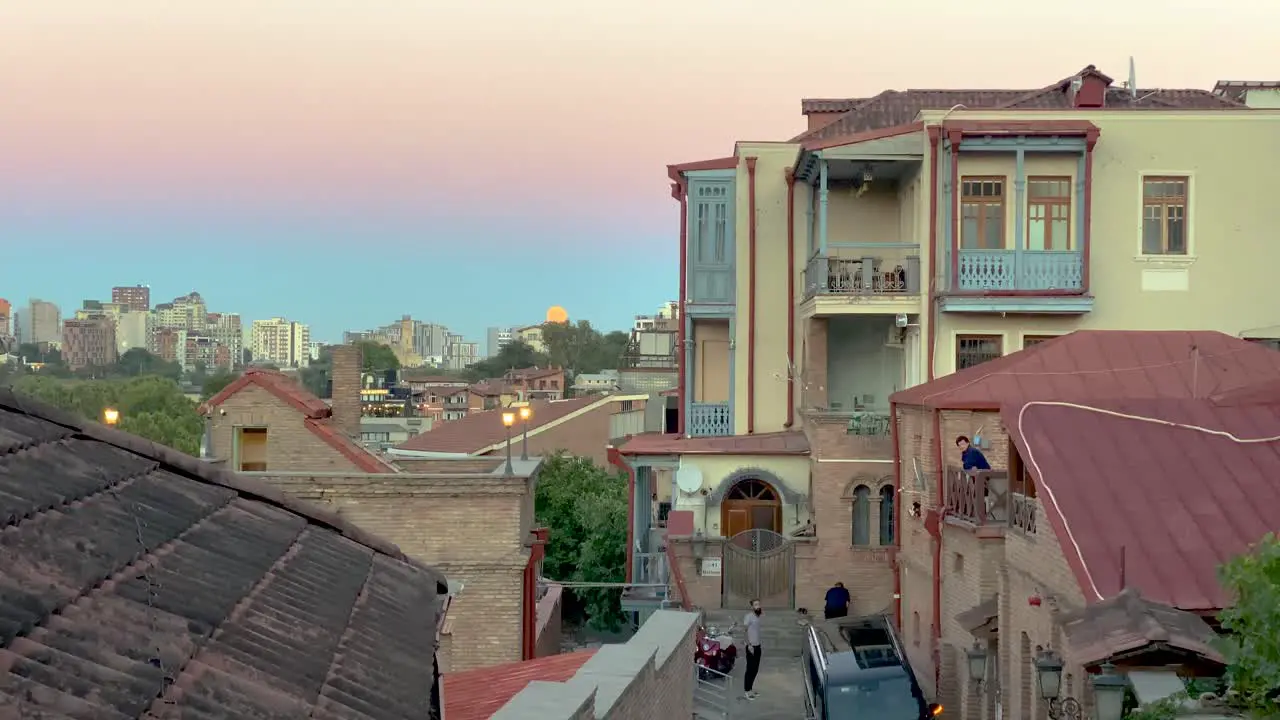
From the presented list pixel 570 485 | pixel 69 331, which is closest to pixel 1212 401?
pixel 69 331

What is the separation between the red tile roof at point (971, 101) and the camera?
2766 centimetres

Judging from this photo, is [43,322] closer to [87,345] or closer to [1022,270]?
[87,345]

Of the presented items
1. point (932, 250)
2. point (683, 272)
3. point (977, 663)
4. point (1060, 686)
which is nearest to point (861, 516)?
point (932, 250)

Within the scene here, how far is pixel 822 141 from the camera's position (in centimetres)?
2548

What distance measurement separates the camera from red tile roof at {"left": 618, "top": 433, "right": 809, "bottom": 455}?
26.1m

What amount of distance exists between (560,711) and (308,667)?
1.73m

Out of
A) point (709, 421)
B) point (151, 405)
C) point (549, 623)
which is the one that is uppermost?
point (709, 421)

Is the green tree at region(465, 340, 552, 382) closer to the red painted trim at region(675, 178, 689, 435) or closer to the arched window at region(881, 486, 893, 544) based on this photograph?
the red painted trim at region(675, 178, 689, 435)

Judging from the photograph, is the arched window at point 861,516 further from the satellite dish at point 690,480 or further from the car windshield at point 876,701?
the car windshield at point 876,701

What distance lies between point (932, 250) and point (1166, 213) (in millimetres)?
4547

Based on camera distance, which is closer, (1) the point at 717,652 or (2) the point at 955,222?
(1) the point at 717,652

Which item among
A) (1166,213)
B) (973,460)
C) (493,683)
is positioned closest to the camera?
(493,683)

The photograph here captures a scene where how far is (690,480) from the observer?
26.0 meters

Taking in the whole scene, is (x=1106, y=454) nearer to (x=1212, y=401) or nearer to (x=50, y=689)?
(x=1212, y=401)
